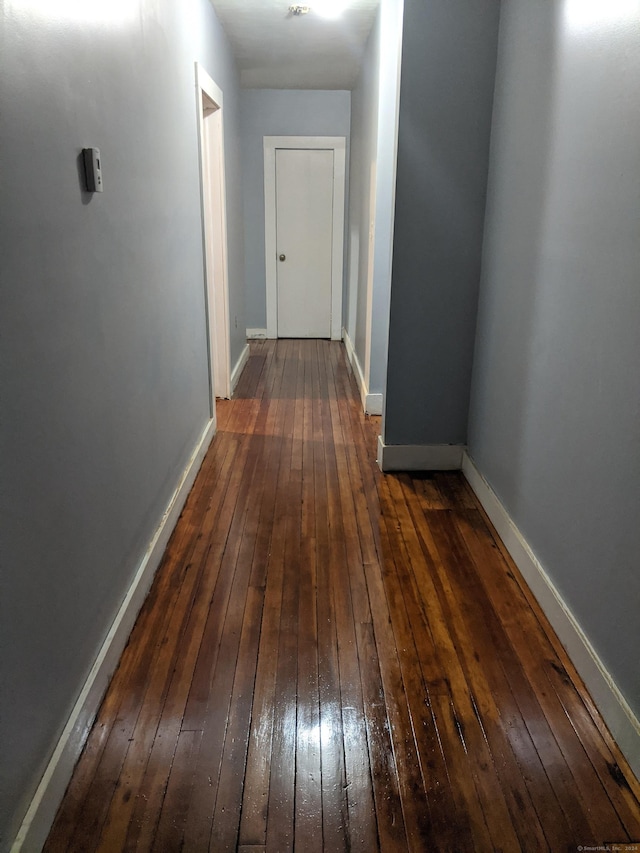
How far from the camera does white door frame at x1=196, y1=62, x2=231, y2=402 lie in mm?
3902

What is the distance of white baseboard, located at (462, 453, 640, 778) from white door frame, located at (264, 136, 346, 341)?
4377 mm

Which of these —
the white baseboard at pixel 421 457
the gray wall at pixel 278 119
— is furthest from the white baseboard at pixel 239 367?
the white baseboard at pixel 421 457

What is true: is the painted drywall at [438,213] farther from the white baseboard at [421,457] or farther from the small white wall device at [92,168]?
the small white wall device at [92,168]

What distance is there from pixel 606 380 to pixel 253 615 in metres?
1.38

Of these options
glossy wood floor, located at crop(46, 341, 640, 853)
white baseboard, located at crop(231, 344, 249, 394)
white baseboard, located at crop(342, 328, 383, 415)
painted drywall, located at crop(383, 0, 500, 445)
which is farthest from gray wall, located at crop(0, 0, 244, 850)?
white baseboard, located at crop(231, 344, 249, 394)

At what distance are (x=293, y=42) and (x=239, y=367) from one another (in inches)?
96.7

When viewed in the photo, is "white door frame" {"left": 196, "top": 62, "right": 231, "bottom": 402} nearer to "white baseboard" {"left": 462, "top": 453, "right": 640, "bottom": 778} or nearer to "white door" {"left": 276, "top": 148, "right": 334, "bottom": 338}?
"white baseboard" {"left": 462, "top": 453, "right": 640, "bottom": 778}

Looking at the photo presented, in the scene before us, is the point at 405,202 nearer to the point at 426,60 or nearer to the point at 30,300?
the point at 426,60

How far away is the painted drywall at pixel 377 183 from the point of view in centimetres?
357

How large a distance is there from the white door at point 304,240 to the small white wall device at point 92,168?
5104 mm

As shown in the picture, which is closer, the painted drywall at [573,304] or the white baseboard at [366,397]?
the painted drywall at [573,304]

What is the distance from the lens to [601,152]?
6.00 ft

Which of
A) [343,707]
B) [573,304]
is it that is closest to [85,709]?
[343,707]

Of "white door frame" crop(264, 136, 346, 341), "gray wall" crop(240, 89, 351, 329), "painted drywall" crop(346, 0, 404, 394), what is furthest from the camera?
"white door frame" crop(264, 136, 346, 341)
